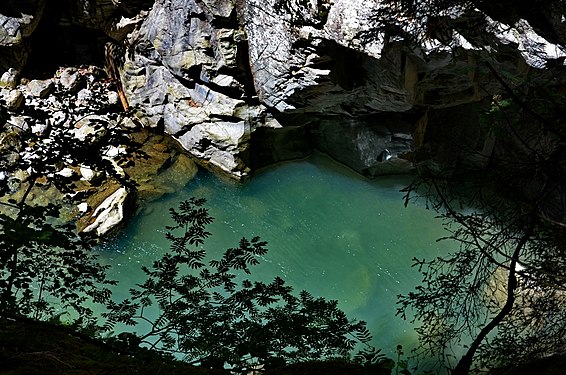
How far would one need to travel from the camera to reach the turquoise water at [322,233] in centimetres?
588

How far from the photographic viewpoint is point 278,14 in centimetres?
641

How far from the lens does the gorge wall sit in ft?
20.4

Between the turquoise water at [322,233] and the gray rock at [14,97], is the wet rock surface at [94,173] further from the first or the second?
the turquoise water at [322,233]

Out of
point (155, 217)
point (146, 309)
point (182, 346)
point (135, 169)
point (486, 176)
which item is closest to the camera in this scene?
point (182, 346)

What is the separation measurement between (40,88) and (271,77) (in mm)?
3801

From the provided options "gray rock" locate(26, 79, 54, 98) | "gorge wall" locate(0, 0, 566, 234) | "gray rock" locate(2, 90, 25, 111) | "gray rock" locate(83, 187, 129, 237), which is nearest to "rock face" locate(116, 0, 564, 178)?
"gorge wall" locate(0, 0, 566, 234)

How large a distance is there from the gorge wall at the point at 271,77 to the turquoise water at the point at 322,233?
34 centimetres

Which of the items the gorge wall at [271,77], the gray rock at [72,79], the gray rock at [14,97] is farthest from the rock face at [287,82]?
the gray rock at [14,97]

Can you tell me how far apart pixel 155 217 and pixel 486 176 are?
4767 mm

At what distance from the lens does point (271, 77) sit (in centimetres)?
688

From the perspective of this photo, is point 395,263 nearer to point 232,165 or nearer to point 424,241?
point 424,241

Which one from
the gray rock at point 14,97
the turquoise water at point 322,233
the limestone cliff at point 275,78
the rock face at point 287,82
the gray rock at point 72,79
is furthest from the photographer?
the gray rock at point 72,79

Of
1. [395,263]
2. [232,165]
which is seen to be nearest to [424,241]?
[395,263]

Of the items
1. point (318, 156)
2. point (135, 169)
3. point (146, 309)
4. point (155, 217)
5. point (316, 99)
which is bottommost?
point (146, 309)
